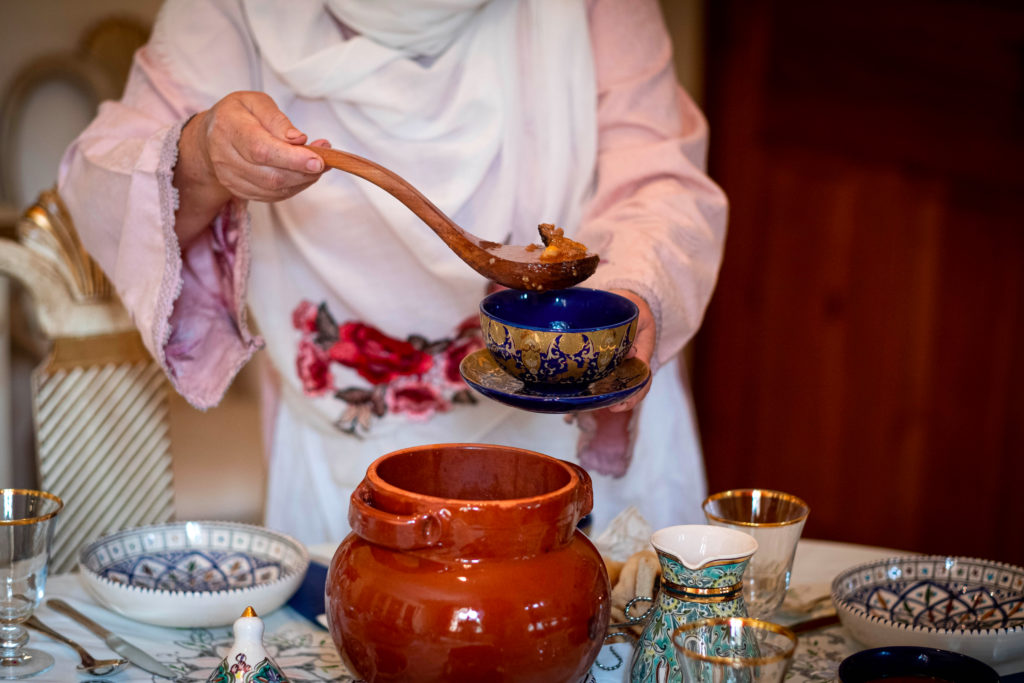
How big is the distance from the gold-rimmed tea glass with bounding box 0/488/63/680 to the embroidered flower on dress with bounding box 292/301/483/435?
0.52 meters

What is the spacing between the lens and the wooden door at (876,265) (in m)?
2.16

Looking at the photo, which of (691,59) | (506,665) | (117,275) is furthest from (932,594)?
(691,59)

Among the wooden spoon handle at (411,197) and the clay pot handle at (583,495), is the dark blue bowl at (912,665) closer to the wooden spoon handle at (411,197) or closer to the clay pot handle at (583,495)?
the clay pot handle at (583,495)

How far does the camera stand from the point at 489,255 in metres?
0.89

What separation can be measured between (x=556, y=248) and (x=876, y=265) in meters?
1.62

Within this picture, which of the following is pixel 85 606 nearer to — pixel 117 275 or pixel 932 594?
pixel 117 275

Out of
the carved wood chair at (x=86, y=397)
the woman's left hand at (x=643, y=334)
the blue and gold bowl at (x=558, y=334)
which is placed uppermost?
the blue and gold bowl at (x=558, y=334)

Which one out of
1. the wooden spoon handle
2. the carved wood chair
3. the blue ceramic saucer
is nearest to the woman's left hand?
the blue ceramic saucer

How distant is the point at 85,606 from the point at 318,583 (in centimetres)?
21

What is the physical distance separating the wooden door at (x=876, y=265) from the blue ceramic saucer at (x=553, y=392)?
5.08 ft

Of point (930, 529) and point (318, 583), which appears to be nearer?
point (318, 583)

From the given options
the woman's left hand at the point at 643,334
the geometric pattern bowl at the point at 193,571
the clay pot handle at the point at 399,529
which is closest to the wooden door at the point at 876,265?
the woman's left hand at the point at 643,334

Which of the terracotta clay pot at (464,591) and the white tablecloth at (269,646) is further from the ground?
the terracotta clay pot at (464,591)

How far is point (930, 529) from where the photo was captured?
91.7 inches
